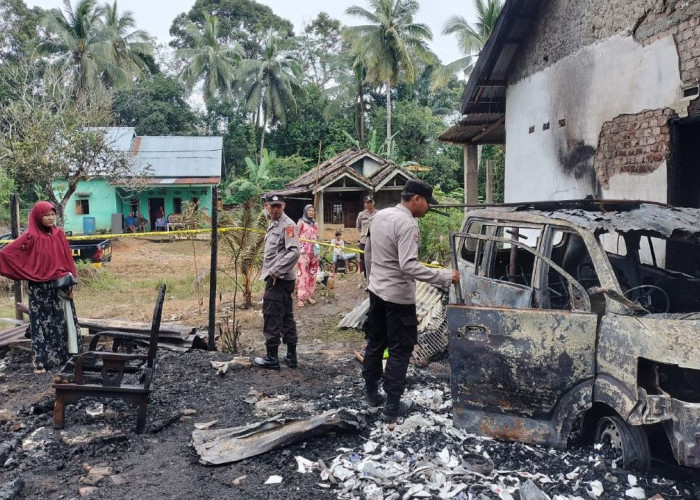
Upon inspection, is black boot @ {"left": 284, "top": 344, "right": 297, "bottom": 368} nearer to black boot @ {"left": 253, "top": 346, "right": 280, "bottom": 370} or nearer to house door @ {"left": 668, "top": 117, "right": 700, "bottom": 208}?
black boot @ {"left": 253, "top": 346, "right": 280, "bottom": 370}

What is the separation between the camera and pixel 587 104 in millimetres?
8242

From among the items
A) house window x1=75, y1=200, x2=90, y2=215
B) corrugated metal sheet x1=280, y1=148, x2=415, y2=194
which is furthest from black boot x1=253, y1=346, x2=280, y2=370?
house window x1=75, y1=200, x2=90, y2=215

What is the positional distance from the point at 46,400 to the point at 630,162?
7108 millimetres

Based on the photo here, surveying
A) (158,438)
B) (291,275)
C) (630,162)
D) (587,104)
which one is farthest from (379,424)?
(587,104)

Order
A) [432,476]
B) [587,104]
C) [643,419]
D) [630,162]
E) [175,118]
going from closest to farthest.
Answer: [643,419] < [432,476] < [630,162] < [587,104] < [175,118]

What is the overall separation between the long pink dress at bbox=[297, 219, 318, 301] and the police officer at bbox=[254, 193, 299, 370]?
4.11 m

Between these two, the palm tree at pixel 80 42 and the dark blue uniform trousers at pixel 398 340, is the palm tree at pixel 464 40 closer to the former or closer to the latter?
the palm tree at pixel 80 42

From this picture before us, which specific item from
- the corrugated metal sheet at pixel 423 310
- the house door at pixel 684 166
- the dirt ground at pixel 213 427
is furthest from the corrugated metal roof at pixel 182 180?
the house door at pixel 684 166

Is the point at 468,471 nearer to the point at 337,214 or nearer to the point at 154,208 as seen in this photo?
the point at 337,214

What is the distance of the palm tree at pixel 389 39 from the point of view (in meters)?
32.0

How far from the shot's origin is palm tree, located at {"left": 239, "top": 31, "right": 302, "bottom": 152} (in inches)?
1452

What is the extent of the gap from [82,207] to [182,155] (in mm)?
5479

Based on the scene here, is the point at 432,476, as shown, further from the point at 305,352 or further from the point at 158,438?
the point at 305,352

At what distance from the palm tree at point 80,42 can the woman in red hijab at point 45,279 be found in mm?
26927
